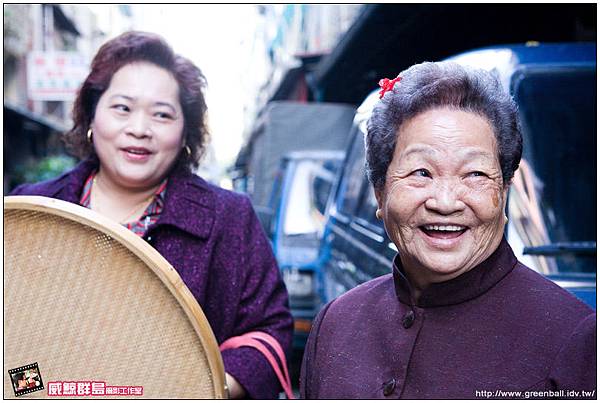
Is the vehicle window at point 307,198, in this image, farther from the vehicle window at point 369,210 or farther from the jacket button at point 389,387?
the jacket button at point 389,387

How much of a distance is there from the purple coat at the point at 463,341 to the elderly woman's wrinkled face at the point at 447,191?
0.23 ft

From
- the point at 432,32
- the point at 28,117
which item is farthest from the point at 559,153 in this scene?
the point at 28,117

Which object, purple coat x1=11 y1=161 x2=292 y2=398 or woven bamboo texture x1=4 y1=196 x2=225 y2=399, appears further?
purple coat x1=11 y1=161 x2=292 y2=398

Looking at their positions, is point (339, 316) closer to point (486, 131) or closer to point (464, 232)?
point (464, 232)

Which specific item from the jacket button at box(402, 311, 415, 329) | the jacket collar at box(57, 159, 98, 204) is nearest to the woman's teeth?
the jacket button at box(402, 311, 415, 329)

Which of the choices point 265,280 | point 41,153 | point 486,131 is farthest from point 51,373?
point 41,153

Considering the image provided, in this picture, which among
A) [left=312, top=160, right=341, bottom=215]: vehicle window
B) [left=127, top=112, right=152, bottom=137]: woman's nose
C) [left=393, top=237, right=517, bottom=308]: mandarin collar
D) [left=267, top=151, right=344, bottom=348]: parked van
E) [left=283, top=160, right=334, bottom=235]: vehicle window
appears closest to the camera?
[left=393, top=237, right=517, bottom=308]: mandarin collar

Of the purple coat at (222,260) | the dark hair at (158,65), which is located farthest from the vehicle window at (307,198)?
the dark hair at (158,65)

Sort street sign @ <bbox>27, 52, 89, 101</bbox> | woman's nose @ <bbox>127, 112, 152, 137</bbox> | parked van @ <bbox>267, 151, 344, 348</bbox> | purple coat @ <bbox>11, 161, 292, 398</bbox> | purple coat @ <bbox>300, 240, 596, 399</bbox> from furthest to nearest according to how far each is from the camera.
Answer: street sign @ <bbox>27, 52, 89, 101</bbox> → parked van @ <bbox>267, 151, 344, 348</bbox> → purple coat @ <bbox>11, 161, 292, 398</bbox> → woman's nose @ <bbox>127, 112, 152, 137</bbox> → purple coat @ <bbox>300, 240, 596, 399</bbox>

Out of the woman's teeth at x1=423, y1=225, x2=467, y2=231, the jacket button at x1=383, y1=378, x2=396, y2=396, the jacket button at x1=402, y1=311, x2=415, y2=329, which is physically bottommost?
the jacket button at x1=383, y1=378, x2=396, y2=396

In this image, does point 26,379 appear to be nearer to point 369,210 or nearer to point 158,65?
point 158,65

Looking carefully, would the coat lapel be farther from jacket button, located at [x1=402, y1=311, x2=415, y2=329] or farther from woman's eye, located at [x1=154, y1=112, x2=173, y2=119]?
jacket button, located at [x1=402, y1=311, x2=415, y2=329]

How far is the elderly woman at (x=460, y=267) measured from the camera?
126 centimetres

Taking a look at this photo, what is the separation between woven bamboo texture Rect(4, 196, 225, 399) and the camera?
4.70ft
